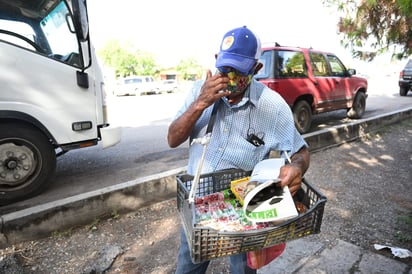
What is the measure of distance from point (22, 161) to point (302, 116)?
18.7 feet

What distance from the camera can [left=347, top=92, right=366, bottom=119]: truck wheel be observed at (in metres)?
8.82

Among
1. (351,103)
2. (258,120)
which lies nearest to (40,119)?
(258,120)

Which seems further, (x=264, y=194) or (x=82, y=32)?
(x=82, y=32)

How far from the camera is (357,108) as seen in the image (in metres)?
8.90

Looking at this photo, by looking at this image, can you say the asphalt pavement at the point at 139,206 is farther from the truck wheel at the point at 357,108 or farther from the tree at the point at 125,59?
the tree at the point at 125,59

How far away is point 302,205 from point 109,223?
7.96 feet

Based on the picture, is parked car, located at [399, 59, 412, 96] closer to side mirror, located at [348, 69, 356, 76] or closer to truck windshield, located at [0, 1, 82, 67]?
side mirror, located at [348, 69, 356, 76]

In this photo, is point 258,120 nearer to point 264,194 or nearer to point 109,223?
point 264,194

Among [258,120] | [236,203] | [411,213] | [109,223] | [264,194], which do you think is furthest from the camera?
[411,213]

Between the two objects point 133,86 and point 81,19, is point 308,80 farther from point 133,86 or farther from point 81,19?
point 133,86

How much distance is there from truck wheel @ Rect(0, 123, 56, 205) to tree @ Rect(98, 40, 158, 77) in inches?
1955

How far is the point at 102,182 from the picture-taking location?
4188 millimetres

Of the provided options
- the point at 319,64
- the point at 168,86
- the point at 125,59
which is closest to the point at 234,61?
the point at 319,64

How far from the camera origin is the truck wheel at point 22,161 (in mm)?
3463
